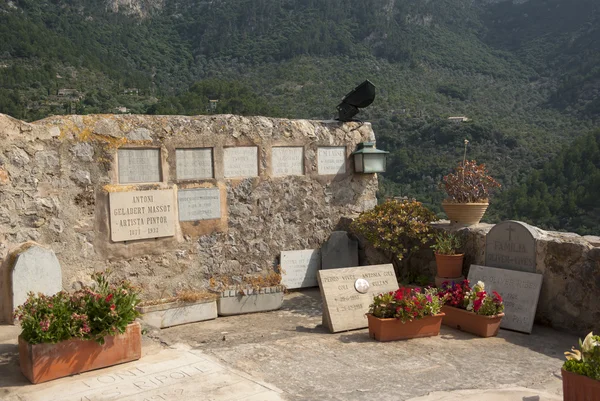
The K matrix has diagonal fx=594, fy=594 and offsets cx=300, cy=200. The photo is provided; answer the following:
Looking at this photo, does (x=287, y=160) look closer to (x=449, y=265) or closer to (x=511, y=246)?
(x=449, y=265)

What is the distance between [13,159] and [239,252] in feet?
10.1

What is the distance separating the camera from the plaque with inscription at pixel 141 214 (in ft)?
23.3

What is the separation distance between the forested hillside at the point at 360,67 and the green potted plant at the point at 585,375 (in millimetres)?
11239

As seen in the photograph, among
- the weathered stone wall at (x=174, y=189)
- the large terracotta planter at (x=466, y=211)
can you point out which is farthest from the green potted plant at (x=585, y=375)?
the weathered stone wall at (x=174, y=189)

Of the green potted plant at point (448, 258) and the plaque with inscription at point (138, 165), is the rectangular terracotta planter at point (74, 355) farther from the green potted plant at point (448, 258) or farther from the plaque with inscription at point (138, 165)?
the green potted plant at point (448, 258)

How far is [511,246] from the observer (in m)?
7.13

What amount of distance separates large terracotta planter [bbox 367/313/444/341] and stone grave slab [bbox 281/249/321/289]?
2448 millimetres

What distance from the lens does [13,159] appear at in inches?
254

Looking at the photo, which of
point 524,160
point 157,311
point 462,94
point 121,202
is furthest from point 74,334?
point 462,94

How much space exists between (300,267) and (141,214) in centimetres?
259

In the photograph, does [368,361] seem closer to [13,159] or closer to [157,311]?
[157,311]

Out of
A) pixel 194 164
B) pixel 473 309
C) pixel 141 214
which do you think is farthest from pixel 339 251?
pixel 141 214

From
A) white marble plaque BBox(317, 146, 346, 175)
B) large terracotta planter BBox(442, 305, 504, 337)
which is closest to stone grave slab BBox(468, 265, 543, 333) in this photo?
large terracotta planter BBox(442, 305, 504, 337)

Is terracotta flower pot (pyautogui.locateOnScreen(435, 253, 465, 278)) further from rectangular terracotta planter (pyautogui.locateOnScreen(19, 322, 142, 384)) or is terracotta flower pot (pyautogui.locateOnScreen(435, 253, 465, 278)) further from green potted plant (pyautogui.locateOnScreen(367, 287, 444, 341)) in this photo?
rectangular terracotta planter (pyautogui.locateOnScreen(19, 322, 142, 384))
